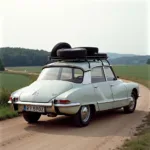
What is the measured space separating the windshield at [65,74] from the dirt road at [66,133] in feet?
3.97

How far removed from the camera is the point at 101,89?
359 inches

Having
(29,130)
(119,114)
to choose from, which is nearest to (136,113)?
(119,114)

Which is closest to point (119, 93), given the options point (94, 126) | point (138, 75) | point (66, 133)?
point (94, 126)

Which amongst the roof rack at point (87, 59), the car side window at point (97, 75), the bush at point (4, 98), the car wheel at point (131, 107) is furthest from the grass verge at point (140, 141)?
the bush at point (4, 98)

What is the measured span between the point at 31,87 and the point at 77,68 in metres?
1.37

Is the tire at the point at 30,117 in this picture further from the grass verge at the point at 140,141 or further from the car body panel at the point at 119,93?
the grass verge at the point at 140,141

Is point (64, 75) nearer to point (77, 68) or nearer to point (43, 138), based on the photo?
point (77, 68)

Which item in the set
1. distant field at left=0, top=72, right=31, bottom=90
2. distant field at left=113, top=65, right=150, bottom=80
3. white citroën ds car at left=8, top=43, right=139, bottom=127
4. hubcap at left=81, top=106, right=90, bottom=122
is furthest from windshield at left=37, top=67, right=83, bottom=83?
distant field at left=113, top=65, right=150, bottom=80

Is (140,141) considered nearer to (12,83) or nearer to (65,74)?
(65,74)

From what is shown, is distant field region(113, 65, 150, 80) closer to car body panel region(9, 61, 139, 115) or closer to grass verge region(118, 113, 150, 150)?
car body panel region(9, 61, 139, 115)

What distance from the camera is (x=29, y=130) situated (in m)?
7.86

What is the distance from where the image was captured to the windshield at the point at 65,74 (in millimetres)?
8727

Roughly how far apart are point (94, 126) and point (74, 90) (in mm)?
1146

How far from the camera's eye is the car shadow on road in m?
7.59
